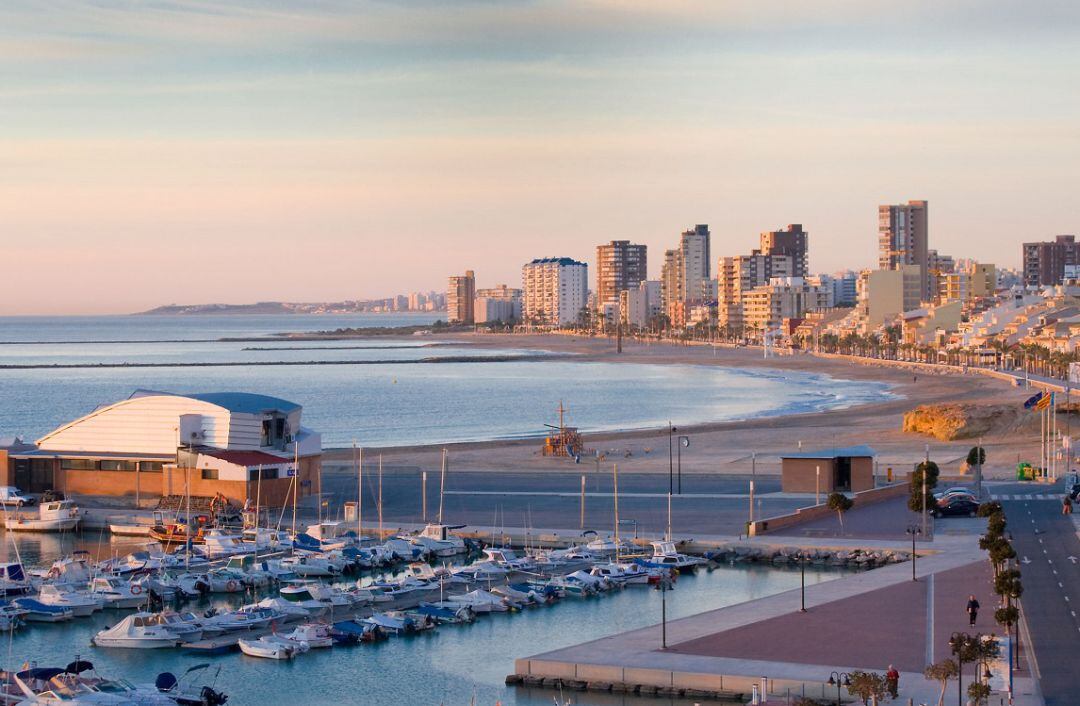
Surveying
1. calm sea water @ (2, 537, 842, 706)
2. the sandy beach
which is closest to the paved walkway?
calm sea water @ (2, 537, 842, 706)

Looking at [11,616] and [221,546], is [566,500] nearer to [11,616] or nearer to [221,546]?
[221,546]

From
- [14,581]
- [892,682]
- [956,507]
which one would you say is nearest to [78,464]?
[14,581]

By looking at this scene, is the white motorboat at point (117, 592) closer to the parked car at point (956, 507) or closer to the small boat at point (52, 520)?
A: the small boat at point (52, 520)

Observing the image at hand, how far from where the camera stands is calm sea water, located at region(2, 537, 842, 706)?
94.0ft

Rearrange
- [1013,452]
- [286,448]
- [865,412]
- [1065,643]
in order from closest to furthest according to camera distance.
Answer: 1. [1065,643]
2. [286,448]
3. [1013,452]
4. [865,412]

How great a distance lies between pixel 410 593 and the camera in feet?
122

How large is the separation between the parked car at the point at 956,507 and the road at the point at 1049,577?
1007 mm

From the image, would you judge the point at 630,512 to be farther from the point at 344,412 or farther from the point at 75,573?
the point at 344,412

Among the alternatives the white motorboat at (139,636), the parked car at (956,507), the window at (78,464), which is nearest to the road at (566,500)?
the parked car at (956,507)

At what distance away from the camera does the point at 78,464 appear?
52750 millimetres

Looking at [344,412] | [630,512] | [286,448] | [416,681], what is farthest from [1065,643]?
[344,412]

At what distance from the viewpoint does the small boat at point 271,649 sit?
31703 mm

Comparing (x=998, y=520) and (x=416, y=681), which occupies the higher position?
(x=998, y=520)

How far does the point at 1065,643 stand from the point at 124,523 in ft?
100
